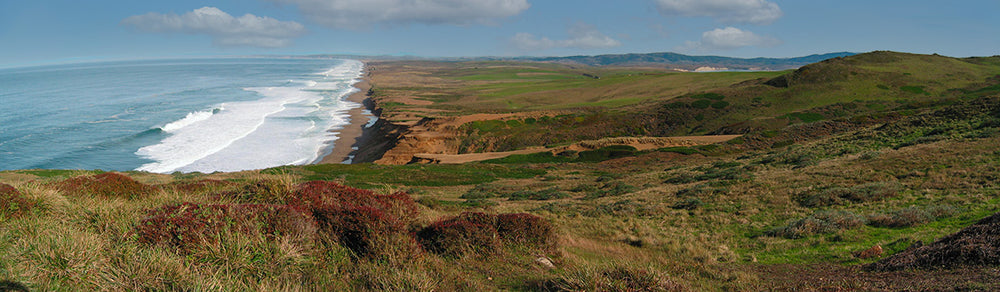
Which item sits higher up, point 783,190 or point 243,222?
point 243,222

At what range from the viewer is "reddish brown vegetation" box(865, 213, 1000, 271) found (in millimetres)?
5672

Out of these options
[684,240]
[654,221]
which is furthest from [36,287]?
[654,221]

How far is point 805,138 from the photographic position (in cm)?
3600

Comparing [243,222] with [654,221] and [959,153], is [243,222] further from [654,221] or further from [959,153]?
[959,153]

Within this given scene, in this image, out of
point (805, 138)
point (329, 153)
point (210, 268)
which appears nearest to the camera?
point (210, 268)

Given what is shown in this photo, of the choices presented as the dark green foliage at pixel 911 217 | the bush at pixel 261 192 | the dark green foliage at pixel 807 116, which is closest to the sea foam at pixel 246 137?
the bush at pixel 261 192

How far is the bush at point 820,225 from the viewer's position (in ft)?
31.7

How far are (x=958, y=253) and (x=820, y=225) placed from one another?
161 inches

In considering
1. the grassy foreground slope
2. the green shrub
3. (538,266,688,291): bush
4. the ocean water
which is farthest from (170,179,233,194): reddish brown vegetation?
the green shrub

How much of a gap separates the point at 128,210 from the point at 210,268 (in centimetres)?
323

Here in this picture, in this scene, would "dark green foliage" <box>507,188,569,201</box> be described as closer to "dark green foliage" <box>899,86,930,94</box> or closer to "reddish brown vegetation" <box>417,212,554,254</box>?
"reddish brown vegetation" <box>417,212,554,254</box>

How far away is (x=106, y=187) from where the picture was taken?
1120 cm

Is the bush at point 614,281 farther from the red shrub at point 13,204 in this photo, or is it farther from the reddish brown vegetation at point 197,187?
the red shrub at point 13,204

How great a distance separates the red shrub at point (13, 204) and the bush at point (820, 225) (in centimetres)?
1477
